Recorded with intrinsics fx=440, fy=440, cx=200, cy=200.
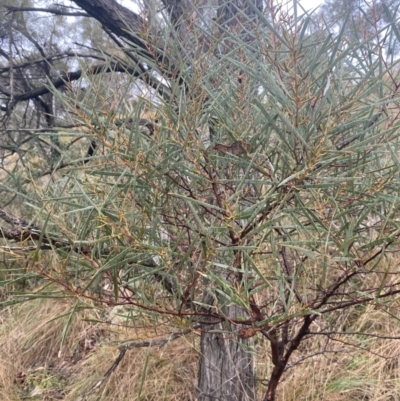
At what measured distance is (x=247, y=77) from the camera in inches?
26.3

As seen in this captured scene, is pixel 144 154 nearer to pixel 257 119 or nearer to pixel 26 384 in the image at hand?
pixel 257 119

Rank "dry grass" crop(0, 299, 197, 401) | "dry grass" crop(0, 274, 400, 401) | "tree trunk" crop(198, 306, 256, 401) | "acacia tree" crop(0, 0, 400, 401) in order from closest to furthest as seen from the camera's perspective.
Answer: "acacia tree" crop(0, 0, 400, 401)
"tree trunk" crop(198, 306, 256, 401)
"dry grass" crop(0, 274, 400, 401)
"dry grass" crop(0, 299, 197, 401)

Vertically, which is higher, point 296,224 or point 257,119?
point 257,119

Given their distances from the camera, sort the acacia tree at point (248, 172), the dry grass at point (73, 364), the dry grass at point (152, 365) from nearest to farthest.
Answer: the acacia tree at point (248, 172)
the dry grass at point (152, 365)
the dry grass at point (73, 364)

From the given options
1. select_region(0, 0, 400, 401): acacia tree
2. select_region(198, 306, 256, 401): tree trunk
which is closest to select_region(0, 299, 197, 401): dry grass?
select_region(198, 306, 256, 401): tree trunk

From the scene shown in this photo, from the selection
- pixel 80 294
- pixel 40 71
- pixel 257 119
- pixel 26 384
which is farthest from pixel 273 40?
pixel 26 384

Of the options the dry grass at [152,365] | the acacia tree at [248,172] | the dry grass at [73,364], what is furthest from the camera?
the dry grass at [73,364]

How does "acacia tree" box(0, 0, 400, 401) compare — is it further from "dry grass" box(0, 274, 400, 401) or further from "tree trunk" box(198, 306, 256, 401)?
"dry grass" box(0, 274, 400, 401)

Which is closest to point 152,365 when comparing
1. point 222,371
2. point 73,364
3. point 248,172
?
point 73,364

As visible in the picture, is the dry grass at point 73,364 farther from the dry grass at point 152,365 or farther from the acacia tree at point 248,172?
the acacia tree at point 248,172

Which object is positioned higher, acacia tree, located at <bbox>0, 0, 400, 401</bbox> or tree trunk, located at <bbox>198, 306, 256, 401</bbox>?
acacia tree, located at <bbox>0, 0, 400, 401</bbox>

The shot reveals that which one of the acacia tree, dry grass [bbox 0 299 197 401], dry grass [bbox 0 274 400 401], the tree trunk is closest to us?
the acacia tree

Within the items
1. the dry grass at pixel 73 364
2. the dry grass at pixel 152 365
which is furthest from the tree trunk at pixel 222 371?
the dry grass at pixel 73 364

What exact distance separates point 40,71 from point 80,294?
A: 2090 millimetres
